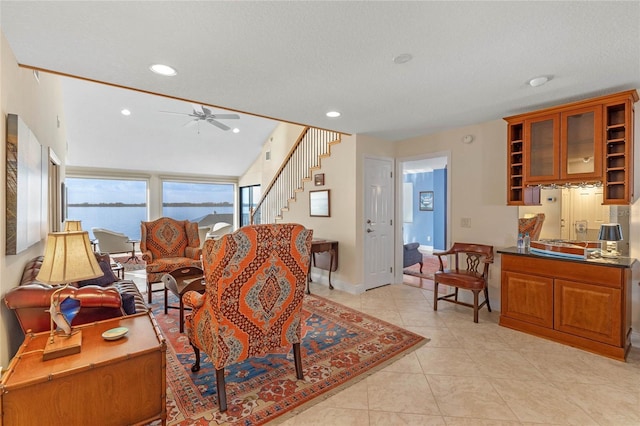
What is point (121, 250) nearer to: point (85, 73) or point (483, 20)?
point (85, 73)

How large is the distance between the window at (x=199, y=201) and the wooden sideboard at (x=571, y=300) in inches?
347

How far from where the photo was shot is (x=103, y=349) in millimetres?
1562

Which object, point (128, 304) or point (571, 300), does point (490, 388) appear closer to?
point (571, 300)

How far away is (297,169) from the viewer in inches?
232

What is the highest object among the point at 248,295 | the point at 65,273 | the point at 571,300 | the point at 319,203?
the point at 319,203

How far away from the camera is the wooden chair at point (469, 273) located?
3.43 m

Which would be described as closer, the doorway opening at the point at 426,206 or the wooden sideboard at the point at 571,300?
the wooden sideboard at the point at 571,300

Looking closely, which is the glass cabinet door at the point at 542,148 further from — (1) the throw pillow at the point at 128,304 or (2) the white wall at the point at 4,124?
(2) the white wall at the point at 4,124

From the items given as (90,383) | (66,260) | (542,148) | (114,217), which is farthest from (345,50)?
(114,217)

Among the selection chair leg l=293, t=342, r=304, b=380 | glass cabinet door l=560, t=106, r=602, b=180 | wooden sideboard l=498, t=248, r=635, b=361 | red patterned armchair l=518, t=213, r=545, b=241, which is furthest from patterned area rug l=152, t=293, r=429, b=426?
glass cabinet door l=560, t=106, r=602, b=180

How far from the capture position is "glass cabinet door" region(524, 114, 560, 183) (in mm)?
3150

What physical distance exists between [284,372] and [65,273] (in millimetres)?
1612

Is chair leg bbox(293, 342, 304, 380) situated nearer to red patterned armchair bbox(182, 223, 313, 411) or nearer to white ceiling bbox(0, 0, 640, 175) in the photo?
red patterned armchair bbox(182, 223, 313, 411)

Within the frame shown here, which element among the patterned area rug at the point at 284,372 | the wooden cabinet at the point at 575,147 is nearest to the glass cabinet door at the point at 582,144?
the wooden cabinet at the point at 575,147
